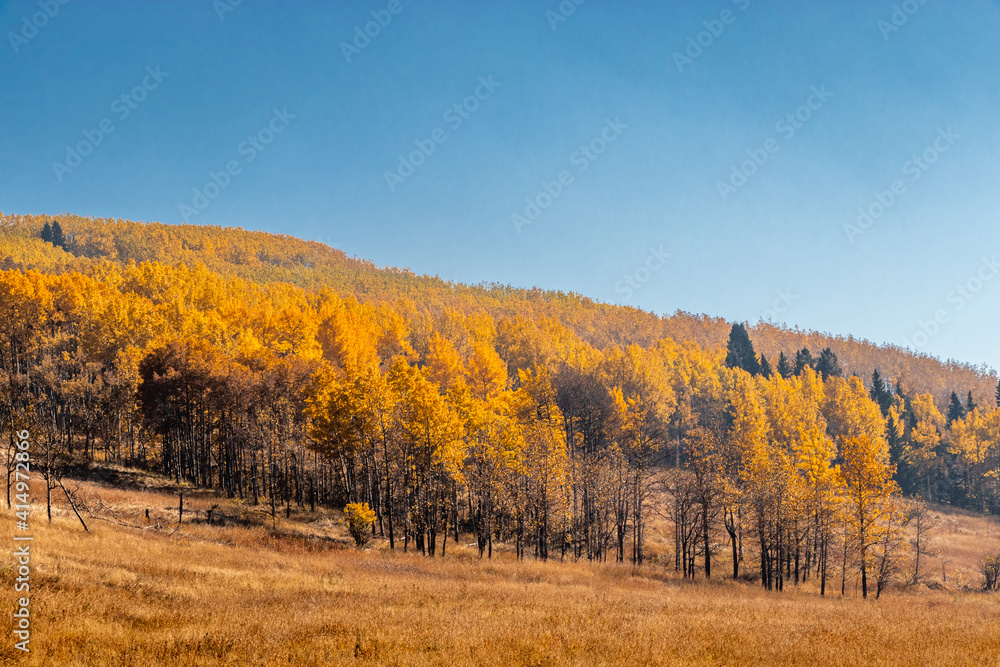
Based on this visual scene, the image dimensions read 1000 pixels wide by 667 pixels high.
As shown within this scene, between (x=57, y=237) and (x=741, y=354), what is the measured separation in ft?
664

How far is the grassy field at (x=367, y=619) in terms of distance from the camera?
12836 millimetres

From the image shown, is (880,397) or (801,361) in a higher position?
(801,361)

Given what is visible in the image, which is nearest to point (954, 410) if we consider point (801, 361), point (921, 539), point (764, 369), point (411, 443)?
point (801, 361)

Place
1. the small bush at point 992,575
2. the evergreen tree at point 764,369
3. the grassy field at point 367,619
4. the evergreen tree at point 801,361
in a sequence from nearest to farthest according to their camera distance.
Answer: the grassy field at point 367,619
the small bush at point 992,575
the evergreen tree at point 764,369
the evergreen tree at point 801,361

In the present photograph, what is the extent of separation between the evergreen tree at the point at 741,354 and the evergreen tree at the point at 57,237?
194 m

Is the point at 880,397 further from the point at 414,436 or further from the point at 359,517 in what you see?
the point at 359,517

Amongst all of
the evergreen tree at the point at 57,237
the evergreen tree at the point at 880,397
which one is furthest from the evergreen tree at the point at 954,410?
the evergreen tree at the point at 57,237

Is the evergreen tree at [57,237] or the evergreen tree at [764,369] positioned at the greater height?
the evergreen tree at [57,237]

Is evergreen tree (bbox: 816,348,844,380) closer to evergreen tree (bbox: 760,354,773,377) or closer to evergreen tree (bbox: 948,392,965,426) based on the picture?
evergreen tree (bbox: 760,354,773,377)

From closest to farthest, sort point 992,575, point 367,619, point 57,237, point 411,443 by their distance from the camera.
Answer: point 367,619, point 411,443, point 992,575, point 57,237

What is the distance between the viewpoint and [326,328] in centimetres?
6869

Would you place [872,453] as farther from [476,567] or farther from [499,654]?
[499,654]

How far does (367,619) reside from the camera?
16297mm

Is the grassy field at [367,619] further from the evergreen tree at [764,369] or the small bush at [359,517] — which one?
the evergreen tree at [764,369]
